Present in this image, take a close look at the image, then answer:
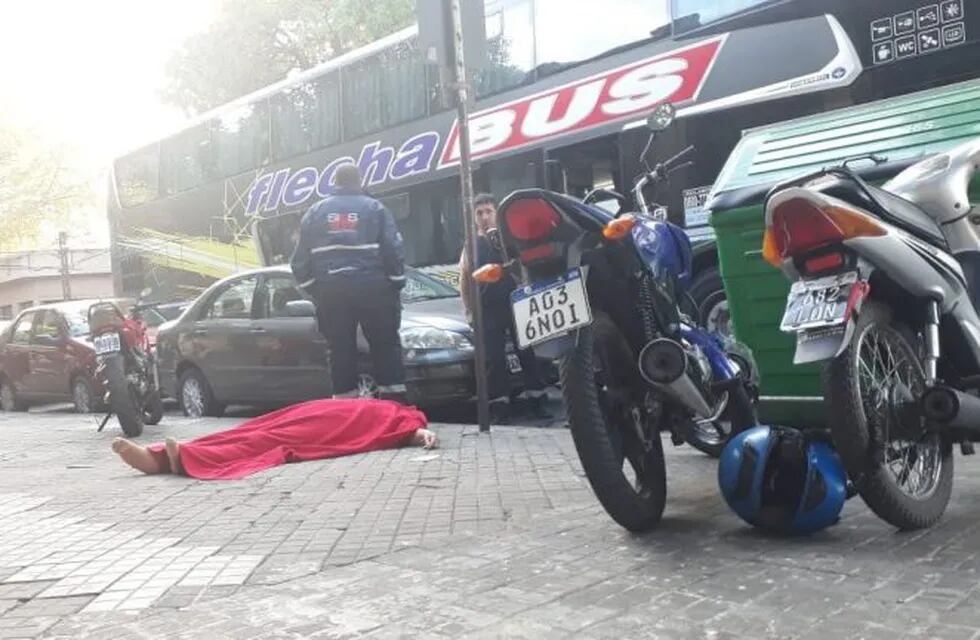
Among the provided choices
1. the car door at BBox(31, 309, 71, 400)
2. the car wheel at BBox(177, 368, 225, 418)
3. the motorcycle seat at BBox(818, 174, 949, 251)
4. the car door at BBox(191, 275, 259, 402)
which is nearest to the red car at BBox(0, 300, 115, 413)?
the car door at BBox(31, 309, 71, 400)

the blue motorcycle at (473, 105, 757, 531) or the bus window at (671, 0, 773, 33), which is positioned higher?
the bus window at (671, 0, 773, 33)

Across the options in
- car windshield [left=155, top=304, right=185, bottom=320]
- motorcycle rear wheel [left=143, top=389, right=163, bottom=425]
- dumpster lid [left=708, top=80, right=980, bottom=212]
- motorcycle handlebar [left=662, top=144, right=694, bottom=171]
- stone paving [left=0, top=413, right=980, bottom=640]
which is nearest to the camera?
stone paving [left=0, top=413, right=980, bottom=640]

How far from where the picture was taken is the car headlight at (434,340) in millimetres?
A: 7887

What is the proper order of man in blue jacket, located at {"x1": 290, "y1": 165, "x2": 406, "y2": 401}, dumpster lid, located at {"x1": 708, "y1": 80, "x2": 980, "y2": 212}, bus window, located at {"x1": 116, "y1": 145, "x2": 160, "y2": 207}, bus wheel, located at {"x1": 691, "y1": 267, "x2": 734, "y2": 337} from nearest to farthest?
dumpster lid, located at {"x1": 708, "y1": 80, "x2": 980, "y2": 212}
man in blue jacket, located at {"x1": 290, "y1": 165, "x2": 406, "y2": 401}
bus wheel, located at {"x1": 691, "y1": 267, "x2": 734, "y2": 337}
bus window, located at {"x1": 116, "y1": 145, "x2": 160, "y2": 207}

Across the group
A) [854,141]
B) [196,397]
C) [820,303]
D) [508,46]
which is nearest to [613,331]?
[820,303]

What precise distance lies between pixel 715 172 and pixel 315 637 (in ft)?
21.0

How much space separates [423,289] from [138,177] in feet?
34.3

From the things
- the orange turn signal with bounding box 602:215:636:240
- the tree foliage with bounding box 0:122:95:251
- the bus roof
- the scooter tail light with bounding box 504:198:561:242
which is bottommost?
the orange turn signal with bounding box 602:215:636:240

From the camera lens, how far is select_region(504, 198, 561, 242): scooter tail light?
3.48 metres

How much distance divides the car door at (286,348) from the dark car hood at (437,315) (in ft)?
2.89

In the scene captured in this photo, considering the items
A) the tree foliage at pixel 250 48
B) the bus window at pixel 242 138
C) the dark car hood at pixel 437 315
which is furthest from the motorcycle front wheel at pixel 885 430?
the tree foliage at pixel 250 48

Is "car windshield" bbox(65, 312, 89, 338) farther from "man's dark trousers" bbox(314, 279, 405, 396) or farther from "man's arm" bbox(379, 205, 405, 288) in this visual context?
"man's arm" bbox(379, 205, 405, 288)

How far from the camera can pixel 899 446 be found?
342 centimetres

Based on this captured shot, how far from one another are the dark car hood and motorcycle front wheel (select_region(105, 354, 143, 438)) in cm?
251
